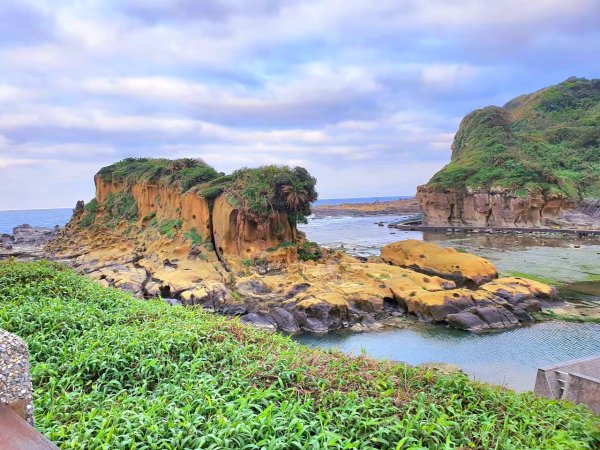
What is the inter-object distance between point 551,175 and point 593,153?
59.4 feet

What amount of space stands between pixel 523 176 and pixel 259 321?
5081cm

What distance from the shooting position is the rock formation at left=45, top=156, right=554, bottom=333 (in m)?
20.2

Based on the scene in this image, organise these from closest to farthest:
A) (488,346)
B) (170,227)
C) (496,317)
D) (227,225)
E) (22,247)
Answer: (488,346) → (496,317) → (227,225) → (170,227) → (22,247)

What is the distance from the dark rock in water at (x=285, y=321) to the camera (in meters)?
18.9

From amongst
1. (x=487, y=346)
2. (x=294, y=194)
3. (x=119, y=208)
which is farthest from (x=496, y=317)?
(x=119, y=208)

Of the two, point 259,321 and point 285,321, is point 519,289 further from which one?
point 259,321

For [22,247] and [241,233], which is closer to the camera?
[241,233]

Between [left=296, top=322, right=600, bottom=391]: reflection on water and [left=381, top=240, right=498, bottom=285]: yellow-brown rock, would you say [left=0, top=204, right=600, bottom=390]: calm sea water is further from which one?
[left=381, top=240, right=498, bottom=285]: yellow-brown rock

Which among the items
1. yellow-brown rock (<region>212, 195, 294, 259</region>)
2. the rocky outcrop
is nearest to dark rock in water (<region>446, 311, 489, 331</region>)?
yellow-brown rock (<region>212, 195, 294, 259</region>)

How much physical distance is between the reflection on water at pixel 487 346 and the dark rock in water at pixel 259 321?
1.35 m

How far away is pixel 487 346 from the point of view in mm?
17328

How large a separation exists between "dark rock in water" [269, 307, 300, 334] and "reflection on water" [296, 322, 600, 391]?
1.88ft

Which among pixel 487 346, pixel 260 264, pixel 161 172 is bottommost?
pixel 487 346

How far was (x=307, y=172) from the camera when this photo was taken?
29.1 meters
